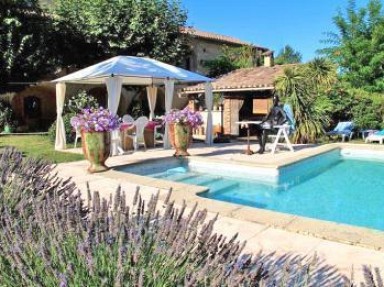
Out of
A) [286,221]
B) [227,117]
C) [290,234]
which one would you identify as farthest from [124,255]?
[227,117]

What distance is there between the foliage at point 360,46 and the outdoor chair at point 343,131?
2.42 metres

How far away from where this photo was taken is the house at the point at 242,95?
64.2 feet

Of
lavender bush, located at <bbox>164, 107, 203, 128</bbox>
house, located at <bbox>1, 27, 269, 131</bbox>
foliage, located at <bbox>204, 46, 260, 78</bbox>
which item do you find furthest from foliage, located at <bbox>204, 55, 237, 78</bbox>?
lavender bush, located at <bbox>164, 107, 203, 128</bbox>

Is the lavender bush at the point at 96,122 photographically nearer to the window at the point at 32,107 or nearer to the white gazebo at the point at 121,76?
the white gazebo at the point at 121,76

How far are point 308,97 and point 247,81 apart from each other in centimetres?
453

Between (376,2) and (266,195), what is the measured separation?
1443 cm

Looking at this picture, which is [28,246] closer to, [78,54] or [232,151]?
[232,151]

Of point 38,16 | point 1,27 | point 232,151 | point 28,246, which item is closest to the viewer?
point 28,246

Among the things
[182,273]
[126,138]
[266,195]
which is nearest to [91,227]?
[182,273]

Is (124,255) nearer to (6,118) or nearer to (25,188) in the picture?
(25,188)

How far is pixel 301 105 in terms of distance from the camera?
1592cm

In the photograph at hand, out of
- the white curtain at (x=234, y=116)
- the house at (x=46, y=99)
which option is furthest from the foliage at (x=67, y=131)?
the white curtain at (x=234, y=116)

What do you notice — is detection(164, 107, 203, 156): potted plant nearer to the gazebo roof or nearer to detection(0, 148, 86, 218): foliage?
the gazebo roof

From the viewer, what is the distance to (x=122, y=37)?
914 inches
